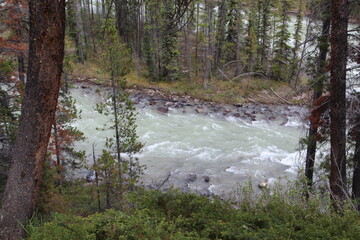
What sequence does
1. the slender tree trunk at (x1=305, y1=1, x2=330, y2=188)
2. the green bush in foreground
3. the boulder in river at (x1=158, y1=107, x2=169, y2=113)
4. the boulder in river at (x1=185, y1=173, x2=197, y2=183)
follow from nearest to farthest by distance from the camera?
1. the green bush in foreground
2. the slender tree trunk at (x1=305, y1=1, x2=330, y2=188)
3. the boulder in river at (x1=185, y1=173, x2=197, y2=183)
4. the boulder in river at (x1=158, y1=107, x2=169, y2=113)

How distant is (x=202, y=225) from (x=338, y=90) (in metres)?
3.60

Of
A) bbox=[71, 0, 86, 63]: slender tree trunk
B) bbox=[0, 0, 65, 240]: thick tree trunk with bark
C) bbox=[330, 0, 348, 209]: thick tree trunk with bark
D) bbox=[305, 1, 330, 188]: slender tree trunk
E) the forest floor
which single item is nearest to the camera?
bbox=[0, 0, 65, 240]: thick tree trunk with bark

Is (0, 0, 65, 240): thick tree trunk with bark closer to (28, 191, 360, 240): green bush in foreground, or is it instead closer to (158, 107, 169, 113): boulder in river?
(28, 191, 360, 240): green bush in foreground

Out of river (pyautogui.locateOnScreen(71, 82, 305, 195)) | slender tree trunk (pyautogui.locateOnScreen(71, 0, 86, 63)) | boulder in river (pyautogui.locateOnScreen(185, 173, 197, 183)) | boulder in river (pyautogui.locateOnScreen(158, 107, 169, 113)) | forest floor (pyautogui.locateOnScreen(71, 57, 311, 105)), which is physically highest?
slender tree trunk (pyautogui.locateOnScreen(71, 0, 86, 63))

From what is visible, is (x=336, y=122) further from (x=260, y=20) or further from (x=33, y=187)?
(x=260, y=20)

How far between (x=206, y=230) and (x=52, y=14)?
3.21 m

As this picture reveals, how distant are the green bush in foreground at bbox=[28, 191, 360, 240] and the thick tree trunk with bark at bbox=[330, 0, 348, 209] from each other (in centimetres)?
142

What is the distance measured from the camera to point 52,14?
11.4ft

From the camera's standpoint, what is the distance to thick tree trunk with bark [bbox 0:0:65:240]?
3531 mm

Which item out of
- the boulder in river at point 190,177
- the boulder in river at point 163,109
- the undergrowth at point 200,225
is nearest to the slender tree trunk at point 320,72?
the undergrowth at point 200,225

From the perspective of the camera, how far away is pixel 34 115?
3725mm

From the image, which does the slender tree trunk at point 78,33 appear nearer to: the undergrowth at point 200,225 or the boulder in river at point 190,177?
the boulder in river at point 190,177

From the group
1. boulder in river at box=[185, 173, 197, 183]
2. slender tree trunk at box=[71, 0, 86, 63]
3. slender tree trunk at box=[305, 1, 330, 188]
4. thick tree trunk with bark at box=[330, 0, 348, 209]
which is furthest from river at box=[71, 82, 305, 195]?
slender tree trunk at box=[71, 0, 86, 63]

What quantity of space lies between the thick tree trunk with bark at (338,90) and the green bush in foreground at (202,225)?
1.42 meters
